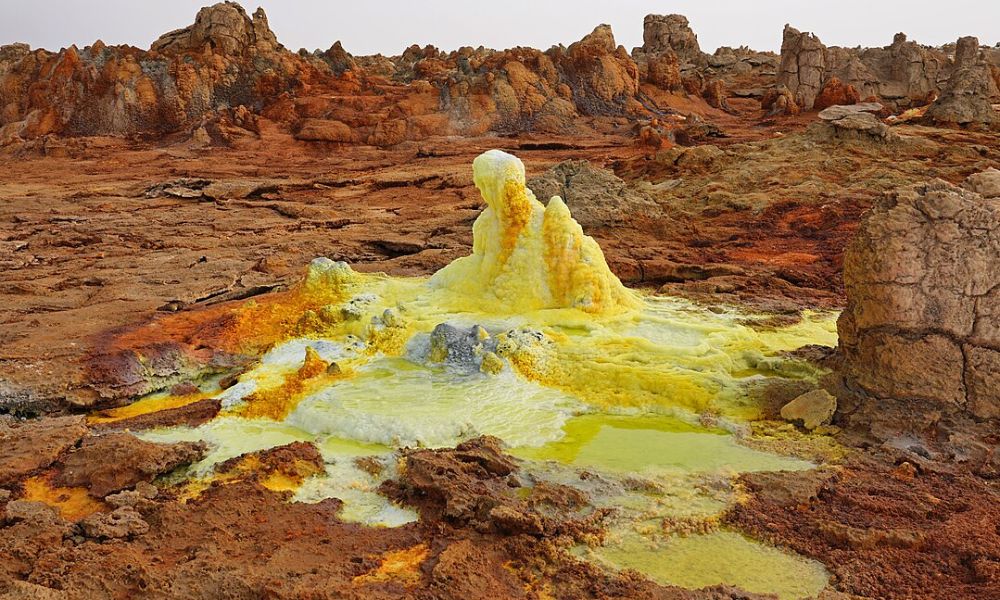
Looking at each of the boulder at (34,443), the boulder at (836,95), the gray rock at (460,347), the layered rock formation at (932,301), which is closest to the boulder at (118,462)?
the boulder at (34,443)

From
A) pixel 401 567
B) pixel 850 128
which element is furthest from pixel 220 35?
pixel 401 567

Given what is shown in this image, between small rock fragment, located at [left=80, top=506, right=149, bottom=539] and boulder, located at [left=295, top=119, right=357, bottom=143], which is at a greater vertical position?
boulder, located at [left=295, top=119, right=357, bottom=143]

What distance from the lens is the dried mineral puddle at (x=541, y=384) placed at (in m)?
3.19

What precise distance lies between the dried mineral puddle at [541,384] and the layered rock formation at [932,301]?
2.20ft

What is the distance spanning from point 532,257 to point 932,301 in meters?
2.67

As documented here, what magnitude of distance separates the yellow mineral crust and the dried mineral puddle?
0.01 metres

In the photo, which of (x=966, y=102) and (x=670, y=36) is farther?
(x=670, y=36)

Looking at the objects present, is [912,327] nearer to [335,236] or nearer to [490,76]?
[335,236]

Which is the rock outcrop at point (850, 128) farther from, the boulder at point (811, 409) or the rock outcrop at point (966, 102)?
the boulder at point (811, 409)

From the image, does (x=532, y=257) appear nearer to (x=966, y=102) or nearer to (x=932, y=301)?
(x=932, y=301)

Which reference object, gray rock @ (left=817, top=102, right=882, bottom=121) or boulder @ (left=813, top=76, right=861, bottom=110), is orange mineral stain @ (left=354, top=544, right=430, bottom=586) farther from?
boulder @ (left=813, top=76, right=861, bottom=110)

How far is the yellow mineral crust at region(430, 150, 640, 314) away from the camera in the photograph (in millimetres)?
5598

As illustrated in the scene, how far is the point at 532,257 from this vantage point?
5.72 metres

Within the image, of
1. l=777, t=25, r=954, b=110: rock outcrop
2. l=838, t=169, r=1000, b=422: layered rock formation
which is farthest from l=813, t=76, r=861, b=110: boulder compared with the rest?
l=838, t=169, r=1000, b=422: layered rock formation
